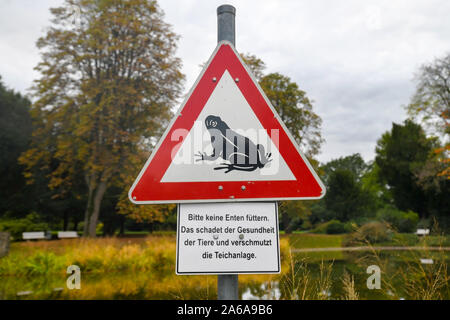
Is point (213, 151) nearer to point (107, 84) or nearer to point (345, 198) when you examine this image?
point (107, 84)

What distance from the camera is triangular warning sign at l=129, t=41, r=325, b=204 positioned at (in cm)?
163

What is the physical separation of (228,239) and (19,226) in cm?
2321

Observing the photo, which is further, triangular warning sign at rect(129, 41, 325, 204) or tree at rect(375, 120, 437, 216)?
tree at rect(375, 120, 437, 216)

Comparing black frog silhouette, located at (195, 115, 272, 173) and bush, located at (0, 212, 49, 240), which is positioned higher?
black frog silhouette, located at (195, 115, 272, 173)

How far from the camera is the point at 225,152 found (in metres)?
1.64

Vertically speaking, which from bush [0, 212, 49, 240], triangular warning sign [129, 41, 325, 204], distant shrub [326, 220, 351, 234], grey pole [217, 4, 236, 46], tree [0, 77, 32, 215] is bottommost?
distant shrub [326, 220, 351, 234]

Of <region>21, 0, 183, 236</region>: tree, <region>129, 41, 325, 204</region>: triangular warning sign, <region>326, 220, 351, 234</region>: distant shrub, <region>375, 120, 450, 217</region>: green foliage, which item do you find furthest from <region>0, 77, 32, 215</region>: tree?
<region>375, 120, 450, 217</region>: green foliage

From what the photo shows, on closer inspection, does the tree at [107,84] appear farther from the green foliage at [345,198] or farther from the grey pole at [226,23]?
the green foliage at [345,198]

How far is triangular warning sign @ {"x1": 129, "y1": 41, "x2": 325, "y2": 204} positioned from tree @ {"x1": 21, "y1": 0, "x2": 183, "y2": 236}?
12867 millimetres

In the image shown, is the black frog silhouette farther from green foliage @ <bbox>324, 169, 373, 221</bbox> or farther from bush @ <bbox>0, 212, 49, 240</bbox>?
green foliage @ <bbox>324, 169, 373, 221</bbox>

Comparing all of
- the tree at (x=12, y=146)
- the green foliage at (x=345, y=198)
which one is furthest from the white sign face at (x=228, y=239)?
the green foliage at (x=345, y=198)

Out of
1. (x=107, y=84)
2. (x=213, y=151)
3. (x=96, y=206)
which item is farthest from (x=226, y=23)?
(x=96, y=206)
